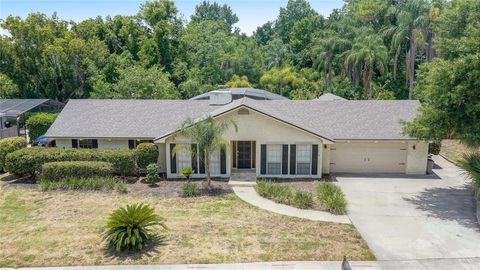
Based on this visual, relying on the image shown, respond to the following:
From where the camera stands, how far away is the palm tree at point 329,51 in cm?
4766

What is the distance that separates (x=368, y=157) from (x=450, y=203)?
5776 millimetres

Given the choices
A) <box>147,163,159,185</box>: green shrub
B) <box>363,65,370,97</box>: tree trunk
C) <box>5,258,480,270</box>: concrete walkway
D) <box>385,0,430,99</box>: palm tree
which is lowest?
<box>5,258,480,270</box>: concrete walkway

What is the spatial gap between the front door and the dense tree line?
14.8 metres

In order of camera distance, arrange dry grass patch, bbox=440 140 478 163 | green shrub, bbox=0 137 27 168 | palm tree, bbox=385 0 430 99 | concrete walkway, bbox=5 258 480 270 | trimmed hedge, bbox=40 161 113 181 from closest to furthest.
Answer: concrete walkway, bbox=5 258 480 270
trimmed hedge, bbox=40 161 113 181
green shrub, bbox=0 137 27 168
dry grass patch, bbox=440 140 478 163
palm tree, bbox=385 0 430 99

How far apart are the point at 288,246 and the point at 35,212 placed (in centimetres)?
1115

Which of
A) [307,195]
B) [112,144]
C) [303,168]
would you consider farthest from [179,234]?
[112,144]

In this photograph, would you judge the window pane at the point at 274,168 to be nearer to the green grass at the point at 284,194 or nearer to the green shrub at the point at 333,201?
the green grass at the point at 284,194

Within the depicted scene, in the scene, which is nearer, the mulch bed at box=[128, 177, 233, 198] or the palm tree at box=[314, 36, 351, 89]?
the mulch bed at box=[128, 177, 233, 198]

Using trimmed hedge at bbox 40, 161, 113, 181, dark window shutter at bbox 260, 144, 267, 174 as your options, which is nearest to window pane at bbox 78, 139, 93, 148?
trimmed hedge at bbox 40, 161, 113, 181

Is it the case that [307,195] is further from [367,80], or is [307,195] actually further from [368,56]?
[367,80]

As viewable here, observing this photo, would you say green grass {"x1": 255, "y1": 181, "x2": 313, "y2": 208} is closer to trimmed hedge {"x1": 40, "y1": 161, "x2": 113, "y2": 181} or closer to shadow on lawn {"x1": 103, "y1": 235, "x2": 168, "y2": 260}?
shadow on lawn {"x1": 103, "y1": 235, "x2": 168, "y2": 260}

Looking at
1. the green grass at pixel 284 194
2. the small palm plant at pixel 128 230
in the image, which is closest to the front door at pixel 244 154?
the green grass at pixel 284 194

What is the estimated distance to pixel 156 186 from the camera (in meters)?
20.8

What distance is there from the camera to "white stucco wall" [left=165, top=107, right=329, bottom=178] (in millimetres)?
21656
